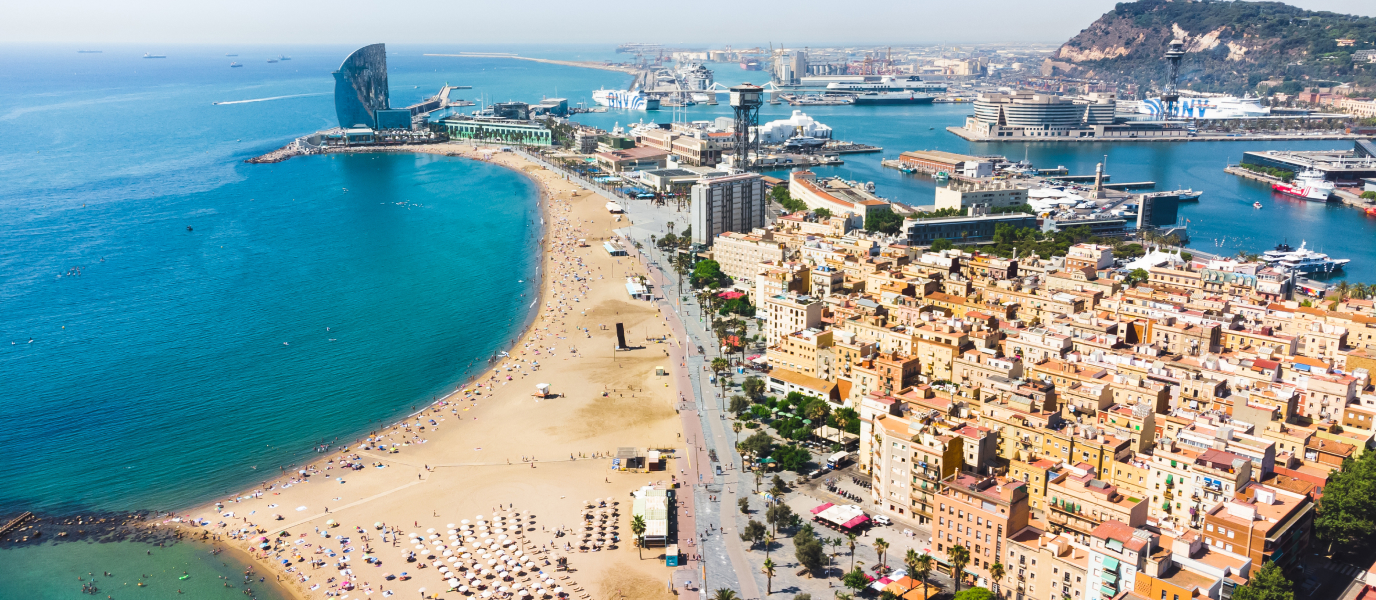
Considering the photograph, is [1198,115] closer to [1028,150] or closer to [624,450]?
[1028,150]

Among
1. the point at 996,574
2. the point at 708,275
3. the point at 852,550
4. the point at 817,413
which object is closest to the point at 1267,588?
the point at 996,574

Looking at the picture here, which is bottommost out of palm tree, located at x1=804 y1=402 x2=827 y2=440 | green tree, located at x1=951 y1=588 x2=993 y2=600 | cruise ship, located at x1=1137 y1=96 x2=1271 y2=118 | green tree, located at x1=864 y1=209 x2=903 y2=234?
green tree, located at x1=951 y1=588 x2=993 y2=600

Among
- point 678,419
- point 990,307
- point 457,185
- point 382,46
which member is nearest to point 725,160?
point 457,185

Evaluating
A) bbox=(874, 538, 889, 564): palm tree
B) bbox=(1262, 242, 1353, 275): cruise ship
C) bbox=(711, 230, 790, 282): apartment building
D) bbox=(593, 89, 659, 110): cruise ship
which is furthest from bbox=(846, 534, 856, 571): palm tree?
bbox=(593, 89, 659, 110): cruise ship

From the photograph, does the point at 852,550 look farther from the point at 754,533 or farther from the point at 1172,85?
the point at 1172,85

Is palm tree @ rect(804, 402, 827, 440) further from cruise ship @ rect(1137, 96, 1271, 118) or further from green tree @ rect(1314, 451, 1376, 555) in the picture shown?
cruise ship @ rect(1137, 96, 1271, 118)

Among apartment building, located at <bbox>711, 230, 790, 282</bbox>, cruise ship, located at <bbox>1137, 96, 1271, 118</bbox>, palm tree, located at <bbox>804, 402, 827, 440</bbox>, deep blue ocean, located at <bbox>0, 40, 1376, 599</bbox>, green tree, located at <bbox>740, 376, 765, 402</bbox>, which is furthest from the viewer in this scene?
cruise ship, located at <bbox>1137, 96, 1271, 118</bbox>
